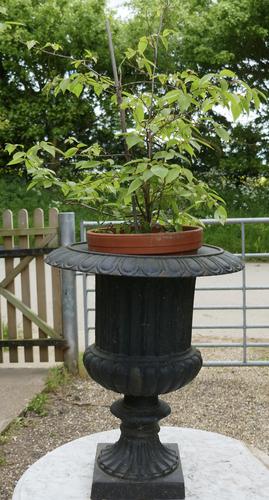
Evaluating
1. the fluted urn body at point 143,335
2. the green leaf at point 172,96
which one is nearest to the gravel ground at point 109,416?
the fluted urn body at point 143,335

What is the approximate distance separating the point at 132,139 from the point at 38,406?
2477mm

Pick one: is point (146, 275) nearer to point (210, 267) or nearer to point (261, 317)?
point (210, 267)

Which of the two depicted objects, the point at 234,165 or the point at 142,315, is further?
the point at 234,165

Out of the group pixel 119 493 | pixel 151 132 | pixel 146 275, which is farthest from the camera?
pixel 119 493

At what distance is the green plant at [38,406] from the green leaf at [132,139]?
2.42 meters

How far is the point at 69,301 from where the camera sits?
14.4 feet

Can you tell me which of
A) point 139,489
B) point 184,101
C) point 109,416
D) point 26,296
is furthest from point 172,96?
point 26,296

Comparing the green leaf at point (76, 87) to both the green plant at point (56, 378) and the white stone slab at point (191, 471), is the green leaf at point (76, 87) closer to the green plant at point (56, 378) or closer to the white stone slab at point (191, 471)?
the white stone slab at point (191, 471)

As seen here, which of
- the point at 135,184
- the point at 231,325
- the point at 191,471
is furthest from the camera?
the point at 231,325

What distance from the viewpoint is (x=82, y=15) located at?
13148mm

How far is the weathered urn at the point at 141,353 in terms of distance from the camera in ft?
6.81

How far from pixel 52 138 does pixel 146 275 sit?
12.5 meters

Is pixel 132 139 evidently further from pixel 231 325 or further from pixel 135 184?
pixel 231 325

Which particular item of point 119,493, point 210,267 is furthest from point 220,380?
point 210,267
